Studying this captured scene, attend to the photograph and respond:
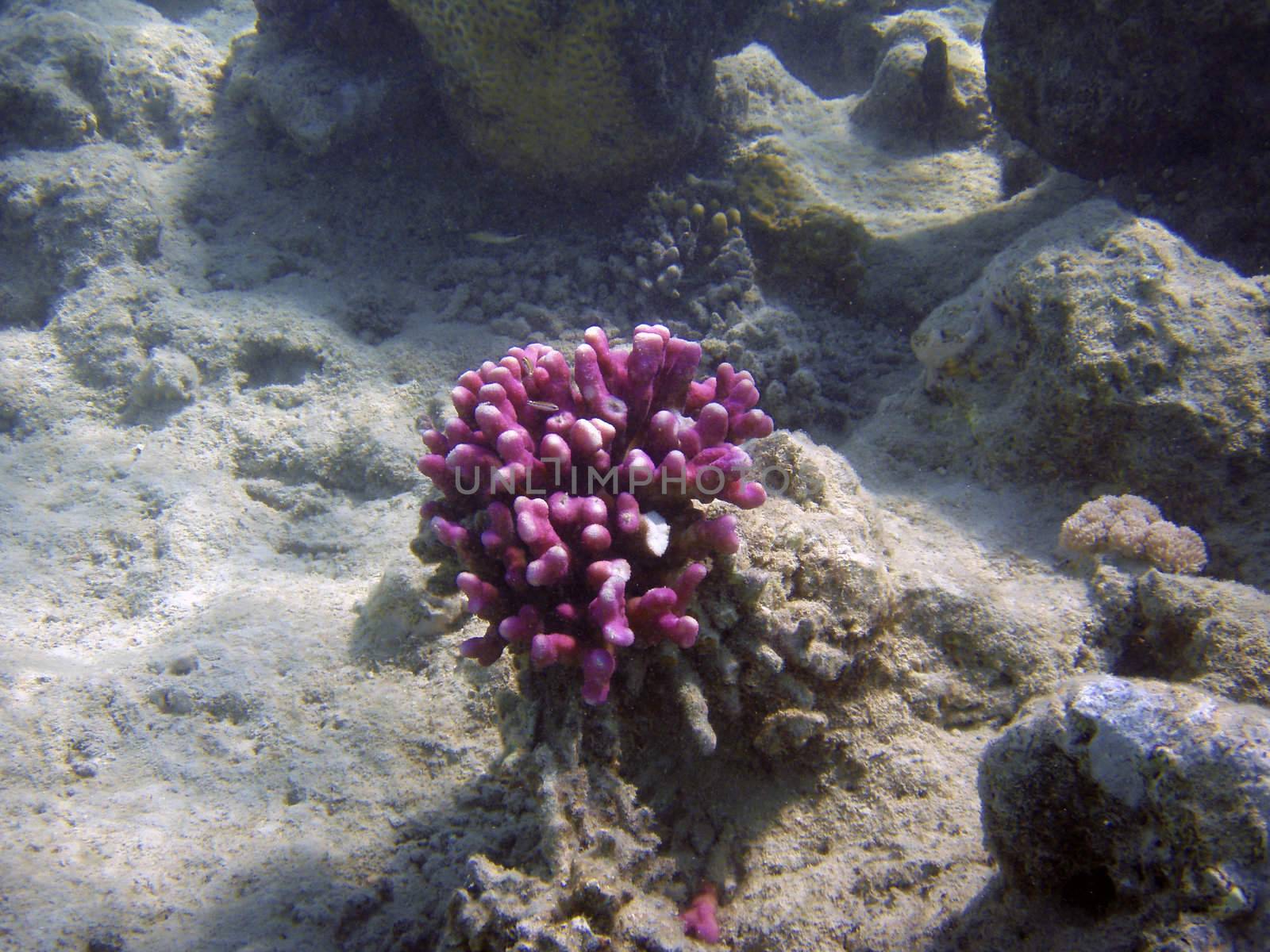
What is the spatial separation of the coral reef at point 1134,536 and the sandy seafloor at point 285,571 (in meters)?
0.18

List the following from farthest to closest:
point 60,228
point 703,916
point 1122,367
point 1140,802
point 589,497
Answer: point 60,228, point 1122,367, point 589,497, point 703,916, point 1140,802

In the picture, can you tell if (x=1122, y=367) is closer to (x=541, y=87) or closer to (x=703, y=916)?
(x=703, y=916)

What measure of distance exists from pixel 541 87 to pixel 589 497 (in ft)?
13.1

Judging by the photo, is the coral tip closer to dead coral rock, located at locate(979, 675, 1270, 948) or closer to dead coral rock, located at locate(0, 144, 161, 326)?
dead coral rock, located at locate(979, 675, 1270, 948)

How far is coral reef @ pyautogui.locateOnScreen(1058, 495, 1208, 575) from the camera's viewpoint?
2686 mm

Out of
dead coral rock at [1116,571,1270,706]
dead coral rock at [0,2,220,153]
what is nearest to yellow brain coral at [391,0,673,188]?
dead coral rock at [0,2,220,153]

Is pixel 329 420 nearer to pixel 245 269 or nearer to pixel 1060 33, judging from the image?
pixel 245 269

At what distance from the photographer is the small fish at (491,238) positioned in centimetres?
553

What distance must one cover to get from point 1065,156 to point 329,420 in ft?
17.6

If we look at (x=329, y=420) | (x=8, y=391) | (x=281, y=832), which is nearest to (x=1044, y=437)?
(x=281, y=832)

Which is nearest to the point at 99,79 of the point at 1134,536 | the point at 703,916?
the point at 703,916

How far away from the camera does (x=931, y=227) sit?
513 centimetres

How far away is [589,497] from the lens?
7.47ft

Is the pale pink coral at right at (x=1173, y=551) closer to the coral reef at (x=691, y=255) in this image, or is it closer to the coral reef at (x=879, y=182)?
the coral reef at (x=879, y=182)
